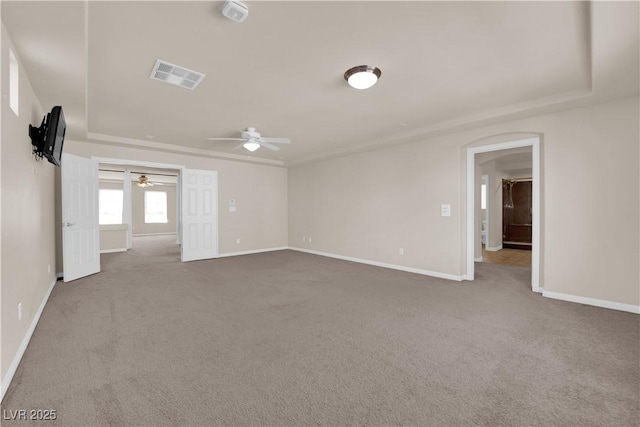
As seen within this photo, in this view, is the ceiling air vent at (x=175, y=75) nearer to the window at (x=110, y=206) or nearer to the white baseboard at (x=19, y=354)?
the white baseboard at (x=19, y=354)

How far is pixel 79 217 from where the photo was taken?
489 centimetres

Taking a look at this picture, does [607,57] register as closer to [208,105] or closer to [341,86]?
[341,86]

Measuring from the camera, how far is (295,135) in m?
5.39

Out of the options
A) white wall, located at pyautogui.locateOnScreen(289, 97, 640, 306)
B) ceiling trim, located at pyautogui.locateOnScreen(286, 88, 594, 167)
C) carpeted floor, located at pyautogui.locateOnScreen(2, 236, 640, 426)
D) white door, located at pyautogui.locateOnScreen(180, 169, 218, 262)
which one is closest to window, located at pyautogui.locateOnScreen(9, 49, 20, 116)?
carpeted floor, located at pyautogui.locateOnScreen(2, 236, 640, 426)

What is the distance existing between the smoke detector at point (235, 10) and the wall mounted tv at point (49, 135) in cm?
215

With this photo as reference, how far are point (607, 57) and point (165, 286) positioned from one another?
18.9 feet

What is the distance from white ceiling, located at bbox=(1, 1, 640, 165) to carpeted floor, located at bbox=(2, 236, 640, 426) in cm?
247

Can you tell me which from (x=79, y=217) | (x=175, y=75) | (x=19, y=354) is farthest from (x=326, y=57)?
(x=79, y=217)

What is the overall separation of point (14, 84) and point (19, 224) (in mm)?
1153

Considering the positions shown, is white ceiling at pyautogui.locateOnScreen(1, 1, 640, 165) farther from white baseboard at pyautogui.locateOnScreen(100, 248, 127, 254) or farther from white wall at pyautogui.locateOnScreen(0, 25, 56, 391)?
white baseboard at pyautogui.locateOnScreen(100, 248, 127, 254)

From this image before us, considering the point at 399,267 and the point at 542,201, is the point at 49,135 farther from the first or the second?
the point at 542,201

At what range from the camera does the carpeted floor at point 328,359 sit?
1.71m

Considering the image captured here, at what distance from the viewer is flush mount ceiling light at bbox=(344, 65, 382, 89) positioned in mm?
2791

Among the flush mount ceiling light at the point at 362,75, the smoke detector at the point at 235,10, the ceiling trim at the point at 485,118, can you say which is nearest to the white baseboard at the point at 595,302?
the ceiling trim at the point at 485,118
